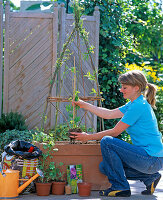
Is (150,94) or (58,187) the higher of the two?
(150,94)

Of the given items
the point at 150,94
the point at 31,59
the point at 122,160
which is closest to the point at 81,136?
the point at 122,160

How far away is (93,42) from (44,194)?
2.62m

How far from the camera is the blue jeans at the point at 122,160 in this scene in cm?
288

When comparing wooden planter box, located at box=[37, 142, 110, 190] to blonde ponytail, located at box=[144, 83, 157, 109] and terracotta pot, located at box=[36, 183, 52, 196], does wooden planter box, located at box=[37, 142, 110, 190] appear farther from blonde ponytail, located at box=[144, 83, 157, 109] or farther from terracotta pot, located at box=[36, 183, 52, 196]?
blonde ponytail, located at box=[144, 83, 157, 109]

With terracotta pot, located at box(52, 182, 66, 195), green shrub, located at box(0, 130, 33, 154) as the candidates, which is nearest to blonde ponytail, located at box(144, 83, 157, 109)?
terracotta pot, located at box(52, 182, 66, 195)

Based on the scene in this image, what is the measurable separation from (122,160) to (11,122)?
1.98 meters

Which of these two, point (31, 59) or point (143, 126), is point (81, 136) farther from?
point (31, 59)

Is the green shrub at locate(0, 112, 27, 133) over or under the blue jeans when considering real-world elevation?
under

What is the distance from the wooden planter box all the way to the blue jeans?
0.19 m

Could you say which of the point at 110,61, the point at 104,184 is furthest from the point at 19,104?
the point at 104,184

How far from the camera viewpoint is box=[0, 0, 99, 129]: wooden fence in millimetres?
4824

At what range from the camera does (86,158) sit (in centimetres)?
313

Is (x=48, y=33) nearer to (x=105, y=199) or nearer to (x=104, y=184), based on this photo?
(x=104, y=184)

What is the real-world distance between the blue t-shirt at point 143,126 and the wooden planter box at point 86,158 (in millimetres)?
387
